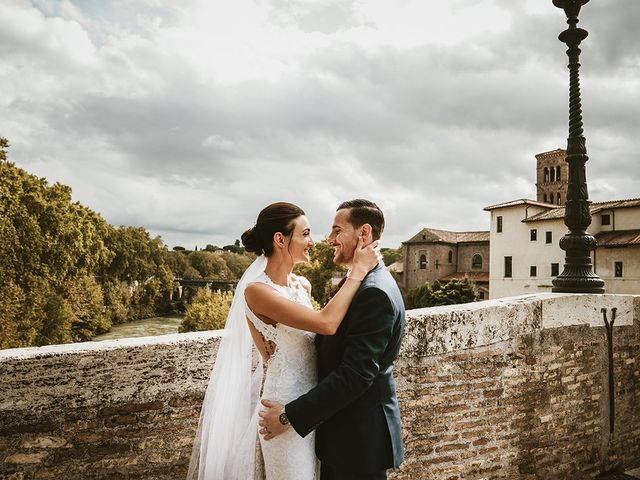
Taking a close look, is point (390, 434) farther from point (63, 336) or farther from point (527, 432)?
point (63, 336)

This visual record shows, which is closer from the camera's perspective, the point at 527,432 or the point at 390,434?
the point at 390,434

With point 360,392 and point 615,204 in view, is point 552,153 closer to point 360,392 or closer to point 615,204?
point 615,204

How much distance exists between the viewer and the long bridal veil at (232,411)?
2.55 meters

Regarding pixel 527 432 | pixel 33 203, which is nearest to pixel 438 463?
pixel 527 432

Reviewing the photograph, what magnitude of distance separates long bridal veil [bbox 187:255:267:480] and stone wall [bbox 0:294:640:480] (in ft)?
1.03

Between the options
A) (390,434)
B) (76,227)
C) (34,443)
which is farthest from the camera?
(76,227)

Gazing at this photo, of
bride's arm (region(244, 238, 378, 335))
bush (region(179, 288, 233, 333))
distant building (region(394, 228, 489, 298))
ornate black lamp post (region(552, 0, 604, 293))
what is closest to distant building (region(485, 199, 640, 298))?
distant building (region(394, 228, 489, 298))

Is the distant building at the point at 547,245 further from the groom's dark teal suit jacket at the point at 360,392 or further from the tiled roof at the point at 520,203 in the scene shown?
the groom's dark teal suit jacket at the point at 360,392

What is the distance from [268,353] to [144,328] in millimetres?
58117

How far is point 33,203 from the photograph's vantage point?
2467 centimetres

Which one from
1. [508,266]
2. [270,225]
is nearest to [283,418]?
[270,225]

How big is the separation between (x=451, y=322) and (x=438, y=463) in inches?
44.5

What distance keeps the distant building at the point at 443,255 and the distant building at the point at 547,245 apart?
11123 millimetres

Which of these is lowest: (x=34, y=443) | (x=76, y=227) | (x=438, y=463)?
(x=438, y=463)
